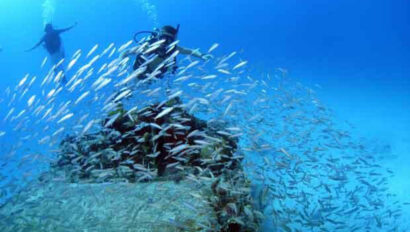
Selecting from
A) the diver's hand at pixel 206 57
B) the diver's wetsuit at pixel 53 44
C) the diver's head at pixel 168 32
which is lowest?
the diver's hand at pixel 206 57

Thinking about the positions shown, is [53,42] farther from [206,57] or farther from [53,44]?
[206,57]

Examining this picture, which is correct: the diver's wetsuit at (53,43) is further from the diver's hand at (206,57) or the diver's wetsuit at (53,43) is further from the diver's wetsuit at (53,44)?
the diver's hand at (206,57)

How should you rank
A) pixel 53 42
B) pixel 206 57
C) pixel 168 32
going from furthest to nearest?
pixel 53 42
pixel 206 57
pixel 168 32

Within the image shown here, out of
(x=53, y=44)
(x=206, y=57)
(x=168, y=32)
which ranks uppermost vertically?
(x=53, y=44)

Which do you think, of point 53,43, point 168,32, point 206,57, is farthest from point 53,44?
point 206,57

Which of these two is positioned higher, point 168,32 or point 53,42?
point 53,42

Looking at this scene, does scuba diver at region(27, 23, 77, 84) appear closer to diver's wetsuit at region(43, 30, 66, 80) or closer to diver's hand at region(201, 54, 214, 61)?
diver's wetsuit at region(43, 30, 66, 80)

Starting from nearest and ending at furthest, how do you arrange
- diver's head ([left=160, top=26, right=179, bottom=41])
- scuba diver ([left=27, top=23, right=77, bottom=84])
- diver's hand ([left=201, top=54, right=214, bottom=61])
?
1. diver's head ([left=160, top=26, right=179, bottom=41])
2. diver's hand ([left=201, top=54, right=214, bottom=61])
3. scuba diver ([left=27, top=23, right=77, bottom=84])

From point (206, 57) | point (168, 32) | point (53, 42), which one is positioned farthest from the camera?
point (53, 42)

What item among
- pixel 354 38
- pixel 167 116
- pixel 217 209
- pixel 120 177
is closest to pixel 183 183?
pixel 217 209

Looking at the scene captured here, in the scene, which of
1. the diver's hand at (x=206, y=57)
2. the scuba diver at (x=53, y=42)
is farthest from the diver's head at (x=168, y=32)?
the scuba diver at (x=53, y=42)

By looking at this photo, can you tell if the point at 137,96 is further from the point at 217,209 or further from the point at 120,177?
the point at 217,209

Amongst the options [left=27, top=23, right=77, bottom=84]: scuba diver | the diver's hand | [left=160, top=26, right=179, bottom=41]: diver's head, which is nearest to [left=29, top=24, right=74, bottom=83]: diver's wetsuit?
[left=27, top=23, right=77, bottom=84]: scuba diver

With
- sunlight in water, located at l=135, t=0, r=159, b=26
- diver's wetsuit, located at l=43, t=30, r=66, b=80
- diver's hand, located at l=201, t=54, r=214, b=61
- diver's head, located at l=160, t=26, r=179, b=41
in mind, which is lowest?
diver's hand, located at l=201, t=54, r=214, b=61
